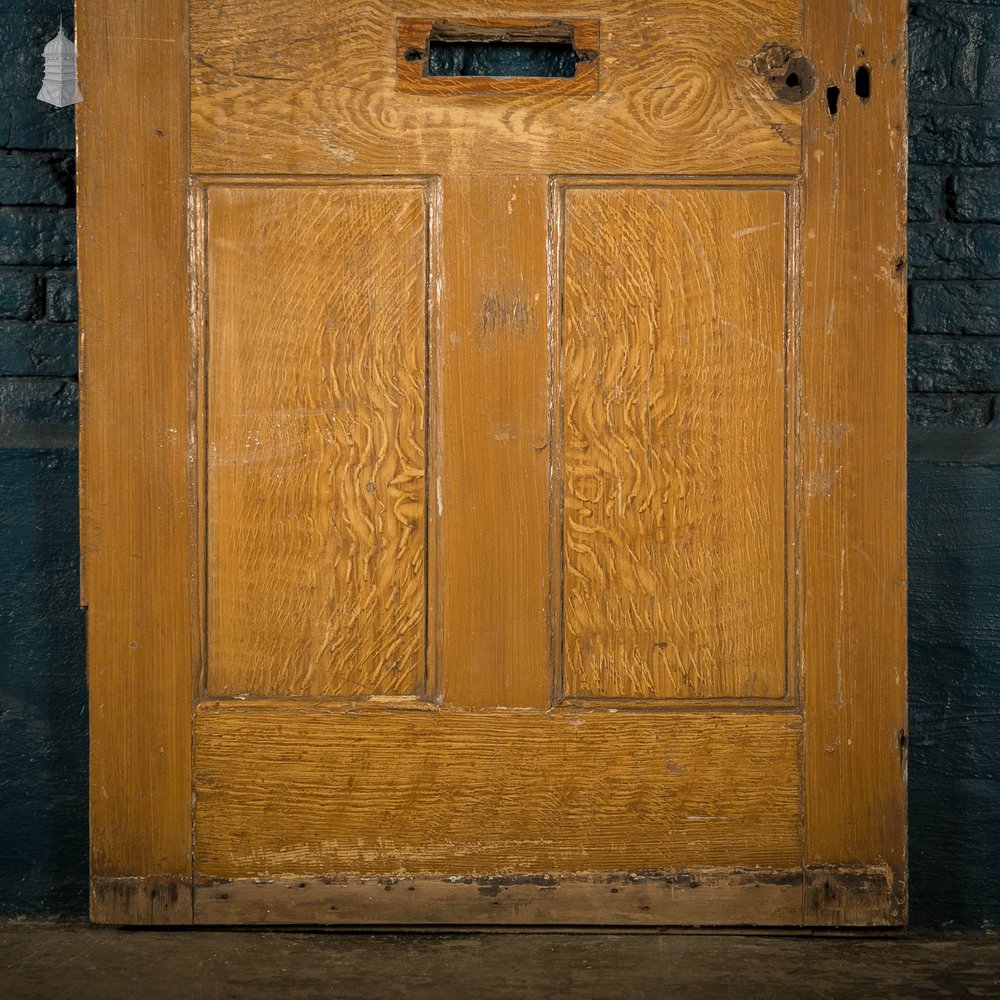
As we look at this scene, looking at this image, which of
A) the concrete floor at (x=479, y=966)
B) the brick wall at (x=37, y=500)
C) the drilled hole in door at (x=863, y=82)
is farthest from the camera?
the brick wall at (x=37, y=500)

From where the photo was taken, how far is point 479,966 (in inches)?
66.8

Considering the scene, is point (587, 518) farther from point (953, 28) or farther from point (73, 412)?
point (953, 28)

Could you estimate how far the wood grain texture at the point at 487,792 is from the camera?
5.80ft

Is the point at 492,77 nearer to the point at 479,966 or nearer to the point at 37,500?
the point at 37,500

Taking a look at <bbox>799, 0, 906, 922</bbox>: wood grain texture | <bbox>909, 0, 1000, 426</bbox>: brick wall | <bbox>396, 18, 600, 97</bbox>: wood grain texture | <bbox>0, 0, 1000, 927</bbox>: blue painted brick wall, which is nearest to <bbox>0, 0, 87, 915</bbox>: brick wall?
<bbox>0, 0, 1000, 927</bbox>: blue painted brick wall

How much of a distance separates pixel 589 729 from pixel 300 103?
1199 mm

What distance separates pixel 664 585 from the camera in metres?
1.76

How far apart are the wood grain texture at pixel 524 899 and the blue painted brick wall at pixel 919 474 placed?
1.13 feet

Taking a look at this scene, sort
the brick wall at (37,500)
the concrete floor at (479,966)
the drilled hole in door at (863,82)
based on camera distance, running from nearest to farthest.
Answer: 1. the concrete floor at (479,966)
2. the drilled hole in door at (863,82)
3. the brick wall at (37,500)

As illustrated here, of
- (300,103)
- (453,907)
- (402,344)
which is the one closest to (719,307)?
(402,344)

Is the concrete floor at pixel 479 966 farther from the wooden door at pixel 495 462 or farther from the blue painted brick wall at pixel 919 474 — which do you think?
the blue painted brick wall at pixel 919 474

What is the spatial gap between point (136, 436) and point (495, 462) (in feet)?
2.06

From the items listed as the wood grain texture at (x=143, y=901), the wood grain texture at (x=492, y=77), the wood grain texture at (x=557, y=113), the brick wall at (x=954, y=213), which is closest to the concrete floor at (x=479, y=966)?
the wood grain texture at (x=143, y=901)

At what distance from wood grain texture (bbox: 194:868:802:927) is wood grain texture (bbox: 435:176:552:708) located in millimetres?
333
